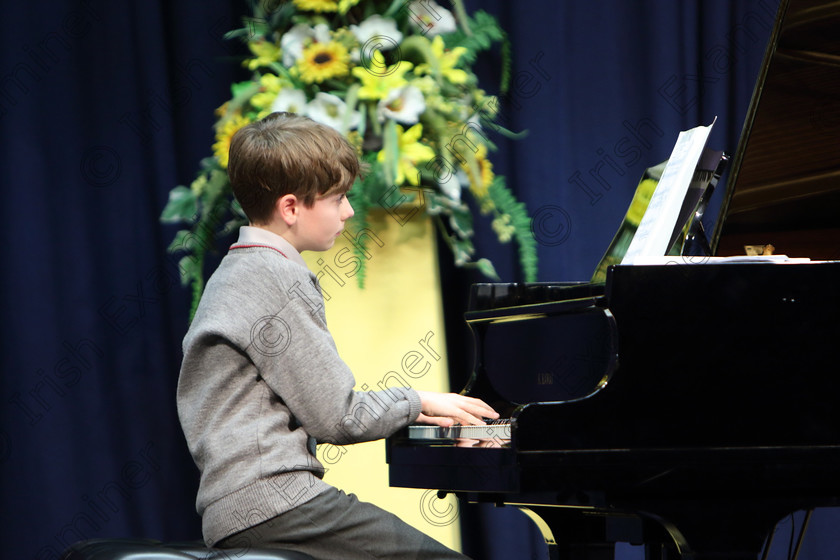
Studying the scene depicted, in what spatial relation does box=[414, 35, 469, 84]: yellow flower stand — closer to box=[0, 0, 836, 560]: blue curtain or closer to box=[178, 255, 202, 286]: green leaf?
box=[0, 0, 836, 560]: blue curtain

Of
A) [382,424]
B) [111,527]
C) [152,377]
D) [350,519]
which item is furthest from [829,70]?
[111,527]

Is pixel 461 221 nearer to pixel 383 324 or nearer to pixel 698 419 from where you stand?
pixel 383 324

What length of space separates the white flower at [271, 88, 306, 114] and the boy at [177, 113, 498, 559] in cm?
66

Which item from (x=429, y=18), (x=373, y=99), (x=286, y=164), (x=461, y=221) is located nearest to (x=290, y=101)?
(x=373, y=99)

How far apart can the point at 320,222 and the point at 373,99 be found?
2.29ft

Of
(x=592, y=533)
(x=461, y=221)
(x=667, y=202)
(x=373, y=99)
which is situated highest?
(x=373, y=99)

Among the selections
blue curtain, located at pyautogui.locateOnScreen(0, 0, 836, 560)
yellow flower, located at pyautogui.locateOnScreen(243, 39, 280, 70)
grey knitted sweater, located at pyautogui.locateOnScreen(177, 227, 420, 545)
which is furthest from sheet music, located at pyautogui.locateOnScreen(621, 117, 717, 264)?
blue curtain, located at pyautogui.locateOnScreen(0, 0, 836, 560)

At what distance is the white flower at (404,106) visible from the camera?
7.54ft

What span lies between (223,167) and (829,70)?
1.45 meters

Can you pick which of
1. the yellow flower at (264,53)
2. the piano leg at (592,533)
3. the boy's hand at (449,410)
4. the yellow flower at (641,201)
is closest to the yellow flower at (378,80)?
the yellow flower at (264,53)

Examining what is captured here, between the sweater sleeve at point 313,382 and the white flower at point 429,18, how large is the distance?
1107mm

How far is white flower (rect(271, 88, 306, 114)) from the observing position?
228 centimetres

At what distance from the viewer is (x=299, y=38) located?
2314mm

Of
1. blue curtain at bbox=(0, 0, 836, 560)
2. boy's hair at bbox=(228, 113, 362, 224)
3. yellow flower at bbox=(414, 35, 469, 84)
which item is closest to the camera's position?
boy's hair at bbox=(228, 113, 362, 224)
